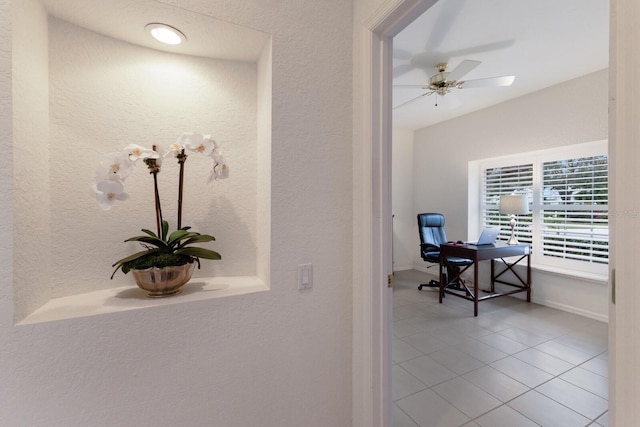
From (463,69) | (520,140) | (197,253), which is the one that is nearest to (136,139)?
(197,253)

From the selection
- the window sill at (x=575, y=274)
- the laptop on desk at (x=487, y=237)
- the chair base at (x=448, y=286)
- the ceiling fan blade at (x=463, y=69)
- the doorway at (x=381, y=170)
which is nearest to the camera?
the doorway at (x=381, y=170)

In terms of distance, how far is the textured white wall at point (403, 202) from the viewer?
518 cm

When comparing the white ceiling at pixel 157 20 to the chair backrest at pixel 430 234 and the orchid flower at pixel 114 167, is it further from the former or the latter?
the chair backrest at pixel 430 234

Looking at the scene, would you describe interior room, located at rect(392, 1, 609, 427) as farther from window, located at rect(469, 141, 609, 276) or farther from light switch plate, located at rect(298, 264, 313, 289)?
light switch plate, located at rect(298, 264, 313, 289)

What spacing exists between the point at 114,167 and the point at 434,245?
3.93 meters

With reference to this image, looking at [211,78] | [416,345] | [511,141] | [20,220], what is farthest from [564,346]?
[20,220]

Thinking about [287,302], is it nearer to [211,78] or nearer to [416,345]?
[211,78]

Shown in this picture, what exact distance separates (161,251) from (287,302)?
1.77ft

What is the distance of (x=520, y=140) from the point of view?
12.0 feet

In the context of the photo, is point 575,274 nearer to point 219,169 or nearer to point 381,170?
point 381,170

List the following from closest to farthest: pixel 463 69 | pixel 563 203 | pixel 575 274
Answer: pixel 463 69
pixel 575 274
pixel 563 203

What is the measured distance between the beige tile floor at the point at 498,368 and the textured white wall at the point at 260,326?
2.82ft

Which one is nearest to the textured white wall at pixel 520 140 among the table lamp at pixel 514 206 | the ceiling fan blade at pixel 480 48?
the table lamp at pixel 514 206

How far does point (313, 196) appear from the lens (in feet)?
4.01
